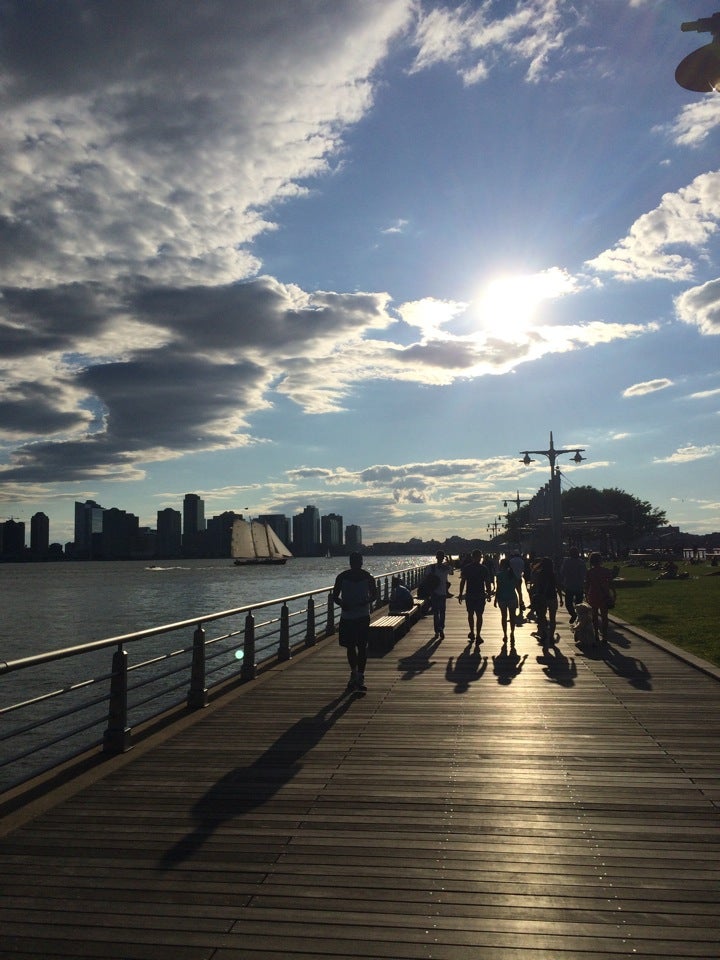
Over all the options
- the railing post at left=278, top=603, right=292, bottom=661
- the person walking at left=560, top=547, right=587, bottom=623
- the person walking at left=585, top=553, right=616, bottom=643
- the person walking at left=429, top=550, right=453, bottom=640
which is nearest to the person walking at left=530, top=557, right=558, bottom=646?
the person walking at left=585, top=553, right=616, bottom=643

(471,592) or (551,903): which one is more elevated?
(471,592)

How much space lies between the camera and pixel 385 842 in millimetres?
5352

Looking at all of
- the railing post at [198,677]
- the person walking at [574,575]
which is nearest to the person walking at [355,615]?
the railing post at [198,677]

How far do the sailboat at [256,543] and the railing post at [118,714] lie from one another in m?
152

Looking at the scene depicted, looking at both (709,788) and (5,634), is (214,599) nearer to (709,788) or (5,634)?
(5,634)

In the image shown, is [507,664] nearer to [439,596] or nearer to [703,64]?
[439,596]

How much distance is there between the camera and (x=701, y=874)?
476 centimetres

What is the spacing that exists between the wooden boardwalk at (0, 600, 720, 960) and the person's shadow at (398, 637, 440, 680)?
318cm

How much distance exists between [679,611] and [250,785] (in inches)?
854

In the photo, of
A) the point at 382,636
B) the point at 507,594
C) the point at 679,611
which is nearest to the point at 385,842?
the point at 382,636

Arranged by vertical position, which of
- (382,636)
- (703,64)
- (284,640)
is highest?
(703,64)

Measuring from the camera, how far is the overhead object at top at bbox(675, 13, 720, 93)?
283 inches

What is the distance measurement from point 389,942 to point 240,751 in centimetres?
402

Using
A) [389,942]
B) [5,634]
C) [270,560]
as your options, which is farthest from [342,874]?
[270,560]
